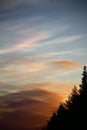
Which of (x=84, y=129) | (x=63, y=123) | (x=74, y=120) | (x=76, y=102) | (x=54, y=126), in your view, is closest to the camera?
(x=84, y=129)

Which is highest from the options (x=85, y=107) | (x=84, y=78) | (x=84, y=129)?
(x=84, y=78)

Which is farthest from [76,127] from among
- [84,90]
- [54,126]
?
[54,126]

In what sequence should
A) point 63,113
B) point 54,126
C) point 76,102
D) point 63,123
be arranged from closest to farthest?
1. point 76,102
2. point 63,123
3. point 63,113
4. point 54,126

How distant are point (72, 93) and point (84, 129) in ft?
68.6

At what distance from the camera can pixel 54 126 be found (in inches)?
3639

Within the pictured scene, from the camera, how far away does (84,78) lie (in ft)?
226

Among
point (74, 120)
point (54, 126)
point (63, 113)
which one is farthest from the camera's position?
point (54, 126)

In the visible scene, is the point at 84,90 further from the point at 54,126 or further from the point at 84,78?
the point at 54,126

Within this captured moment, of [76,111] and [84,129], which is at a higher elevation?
[76,111]

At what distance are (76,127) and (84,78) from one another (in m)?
8.99

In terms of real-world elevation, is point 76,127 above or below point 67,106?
below

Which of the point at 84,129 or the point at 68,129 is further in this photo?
the point at 68,129

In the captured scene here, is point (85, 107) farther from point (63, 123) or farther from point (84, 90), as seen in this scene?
point (63, 123)

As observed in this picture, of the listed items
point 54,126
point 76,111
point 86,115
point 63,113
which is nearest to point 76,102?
point 76,111
